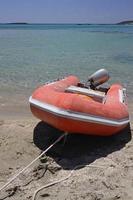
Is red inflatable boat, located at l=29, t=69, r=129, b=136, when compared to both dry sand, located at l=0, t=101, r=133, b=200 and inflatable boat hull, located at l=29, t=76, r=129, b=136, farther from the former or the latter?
dry sand, located at l=0, t=101, r=133, b=200

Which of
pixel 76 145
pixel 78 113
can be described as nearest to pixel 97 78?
pixel 76 145

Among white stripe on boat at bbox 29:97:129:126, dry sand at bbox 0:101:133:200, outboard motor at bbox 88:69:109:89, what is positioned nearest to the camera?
dry sand at bbox 0:101:133:200

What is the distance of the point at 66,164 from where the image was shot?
4.07 meters

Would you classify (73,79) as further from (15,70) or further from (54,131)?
(15,70)

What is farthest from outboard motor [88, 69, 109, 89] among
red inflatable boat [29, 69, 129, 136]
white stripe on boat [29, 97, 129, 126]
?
white stripe on boat [29, 97, 129, 126]

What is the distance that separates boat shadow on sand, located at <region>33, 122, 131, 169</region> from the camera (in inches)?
166

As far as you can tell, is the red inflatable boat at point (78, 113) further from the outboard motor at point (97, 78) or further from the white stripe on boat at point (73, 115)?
the outboard motor at point (97, 78)

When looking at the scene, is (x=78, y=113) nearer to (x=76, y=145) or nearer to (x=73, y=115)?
(x=73, y=115)

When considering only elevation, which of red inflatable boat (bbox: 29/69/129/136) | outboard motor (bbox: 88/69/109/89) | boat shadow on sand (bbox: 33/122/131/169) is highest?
red inflatable boat (bbox: 29/69/129/136)

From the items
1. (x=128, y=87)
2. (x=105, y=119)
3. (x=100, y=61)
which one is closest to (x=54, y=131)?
(x=105, y=119)

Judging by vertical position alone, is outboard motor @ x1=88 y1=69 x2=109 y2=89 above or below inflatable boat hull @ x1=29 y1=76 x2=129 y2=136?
below

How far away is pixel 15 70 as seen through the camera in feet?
35.5

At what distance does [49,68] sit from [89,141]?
7.02 metres

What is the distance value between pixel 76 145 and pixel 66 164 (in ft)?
1.79
